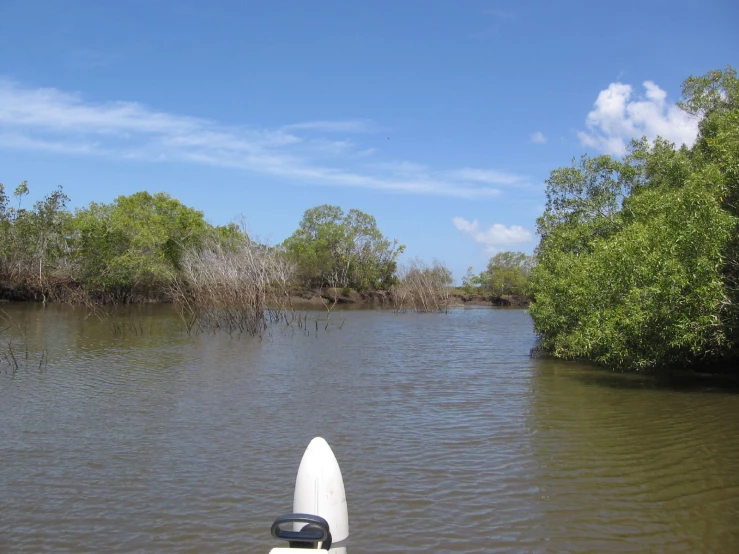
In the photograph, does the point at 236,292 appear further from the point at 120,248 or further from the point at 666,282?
the point at 120,248

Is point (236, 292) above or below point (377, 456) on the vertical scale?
above

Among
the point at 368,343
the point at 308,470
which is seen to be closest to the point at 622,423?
the point at 308,470

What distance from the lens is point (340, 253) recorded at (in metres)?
64.8

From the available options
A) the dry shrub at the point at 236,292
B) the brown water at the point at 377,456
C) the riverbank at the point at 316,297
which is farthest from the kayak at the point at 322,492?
the riverbank at the point at 316,297

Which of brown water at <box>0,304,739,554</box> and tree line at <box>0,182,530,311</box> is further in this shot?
tree line at <box>0,182,530,311</box>

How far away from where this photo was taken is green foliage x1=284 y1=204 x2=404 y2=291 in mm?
64188

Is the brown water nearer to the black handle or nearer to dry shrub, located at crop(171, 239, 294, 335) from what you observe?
the black handle

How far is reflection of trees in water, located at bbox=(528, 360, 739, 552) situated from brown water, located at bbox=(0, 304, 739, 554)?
0.10 feet

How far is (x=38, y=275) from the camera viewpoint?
138ft

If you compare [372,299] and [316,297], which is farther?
[372,299]

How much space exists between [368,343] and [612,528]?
60.9ft

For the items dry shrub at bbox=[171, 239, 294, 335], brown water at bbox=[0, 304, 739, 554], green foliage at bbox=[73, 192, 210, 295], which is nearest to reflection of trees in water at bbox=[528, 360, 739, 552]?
brown water at bbox=[0, 304, 739, 554]

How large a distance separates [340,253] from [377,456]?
56.0 m

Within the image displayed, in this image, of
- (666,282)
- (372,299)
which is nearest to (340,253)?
(372,299)
